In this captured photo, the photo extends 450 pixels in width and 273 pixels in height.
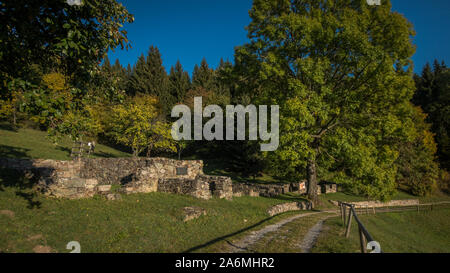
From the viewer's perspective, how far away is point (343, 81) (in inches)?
664

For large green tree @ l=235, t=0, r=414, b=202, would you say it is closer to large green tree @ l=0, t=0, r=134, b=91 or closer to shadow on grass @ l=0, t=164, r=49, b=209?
large green tree @ l=0, t=0, r=134, b=91

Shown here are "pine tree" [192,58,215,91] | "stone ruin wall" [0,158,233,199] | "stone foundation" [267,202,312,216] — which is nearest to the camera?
"stone ruin wall" [0,158,233,199]

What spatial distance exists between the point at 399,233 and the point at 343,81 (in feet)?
36.5

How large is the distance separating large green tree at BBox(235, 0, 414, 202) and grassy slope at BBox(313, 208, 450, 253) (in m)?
2.61

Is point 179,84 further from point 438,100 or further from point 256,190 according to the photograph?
point 438,100

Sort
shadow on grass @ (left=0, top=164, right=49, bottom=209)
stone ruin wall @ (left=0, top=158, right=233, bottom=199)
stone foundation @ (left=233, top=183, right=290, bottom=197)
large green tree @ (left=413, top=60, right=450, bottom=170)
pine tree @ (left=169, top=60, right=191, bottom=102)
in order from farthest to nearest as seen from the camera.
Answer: pine tree @ (left=169, top=60, right=191, bottom=102), large green tree @ (left=413, top=60, right=450, bottom=170), stone foundation @ (left=233, top=183, right=290, bottom=197), stone ruin wall @ (left=0, top=158, right=233, bottom=199), shadow on grass @ (left=0, top=164, right=49, bottom=209)

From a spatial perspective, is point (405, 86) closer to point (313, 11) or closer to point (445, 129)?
point (313, 11)

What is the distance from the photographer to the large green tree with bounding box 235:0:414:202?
14328mm

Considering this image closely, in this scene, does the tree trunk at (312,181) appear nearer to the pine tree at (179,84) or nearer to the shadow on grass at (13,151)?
the shadow on grass at (13,151)

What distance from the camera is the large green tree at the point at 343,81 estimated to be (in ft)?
47.0

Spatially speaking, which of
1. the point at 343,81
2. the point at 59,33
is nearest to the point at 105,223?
the point at 59,33

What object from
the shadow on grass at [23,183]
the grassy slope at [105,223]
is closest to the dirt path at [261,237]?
the grassy slope at [105,223]

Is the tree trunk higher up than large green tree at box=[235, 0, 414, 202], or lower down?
lower down

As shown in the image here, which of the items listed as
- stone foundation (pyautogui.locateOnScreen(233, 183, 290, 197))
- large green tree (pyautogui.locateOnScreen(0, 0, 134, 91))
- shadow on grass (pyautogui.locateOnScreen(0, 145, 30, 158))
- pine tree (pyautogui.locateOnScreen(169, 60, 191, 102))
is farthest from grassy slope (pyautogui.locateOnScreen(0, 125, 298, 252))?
pine tree (pyautogui.locateOnScreen(169, 60, 191, 102))
